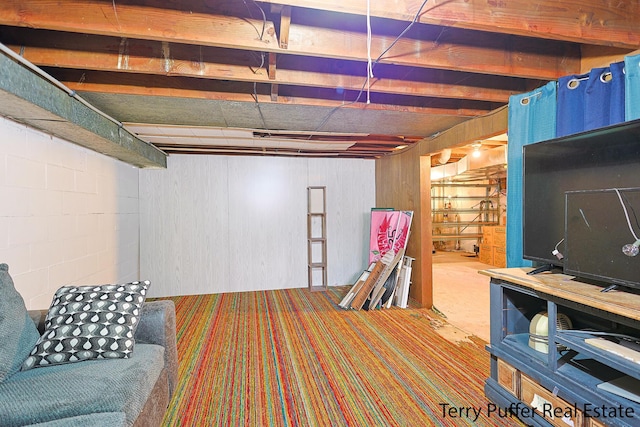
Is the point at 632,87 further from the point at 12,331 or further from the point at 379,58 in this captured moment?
the point at 12,331

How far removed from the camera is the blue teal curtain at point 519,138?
2.15 metres

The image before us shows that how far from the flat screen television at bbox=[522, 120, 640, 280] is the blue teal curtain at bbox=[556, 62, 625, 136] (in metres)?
0.22

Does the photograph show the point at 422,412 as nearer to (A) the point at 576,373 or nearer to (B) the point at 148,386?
(A) the point at 576,373

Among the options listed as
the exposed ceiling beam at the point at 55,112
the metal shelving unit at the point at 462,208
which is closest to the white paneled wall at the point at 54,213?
the exposed ceiling beam at the point at 55,112

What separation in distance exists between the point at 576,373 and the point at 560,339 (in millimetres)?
203

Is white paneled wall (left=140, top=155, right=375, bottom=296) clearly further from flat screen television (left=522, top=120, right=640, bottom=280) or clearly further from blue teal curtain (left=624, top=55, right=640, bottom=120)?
blue teal curtain (left=624, top=55, right=640, bottom=120)

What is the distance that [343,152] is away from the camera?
4.70 metres

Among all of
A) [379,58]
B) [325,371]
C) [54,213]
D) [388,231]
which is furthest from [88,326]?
[388,231]

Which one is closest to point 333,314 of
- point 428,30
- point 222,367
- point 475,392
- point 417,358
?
point 417,358

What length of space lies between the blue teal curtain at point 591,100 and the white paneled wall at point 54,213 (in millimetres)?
Result: 3735

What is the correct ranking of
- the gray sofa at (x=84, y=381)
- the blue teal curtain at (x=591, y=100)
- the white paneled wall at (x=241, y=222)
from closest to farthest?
the gray sofa at (x=84, y=381), the blue teal curtain at (x=591, y=100), the white paneled wall at (x=241, y=222)

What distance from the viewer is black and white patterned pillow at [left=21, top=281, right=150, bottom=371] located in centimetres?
161

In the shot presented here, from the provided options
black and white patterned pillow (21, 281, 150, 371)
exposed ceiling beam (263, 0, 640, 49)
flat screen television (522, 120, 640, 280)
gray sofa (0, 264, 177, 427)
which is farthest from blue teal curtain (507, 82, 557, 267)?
black and white patterned pillow (21, 281, 150, 371)

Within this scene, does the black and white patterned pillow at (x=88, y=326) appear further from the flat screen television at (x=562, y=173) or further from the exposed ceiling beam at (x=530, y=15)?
the flat screen television at (x=562, y=173)
